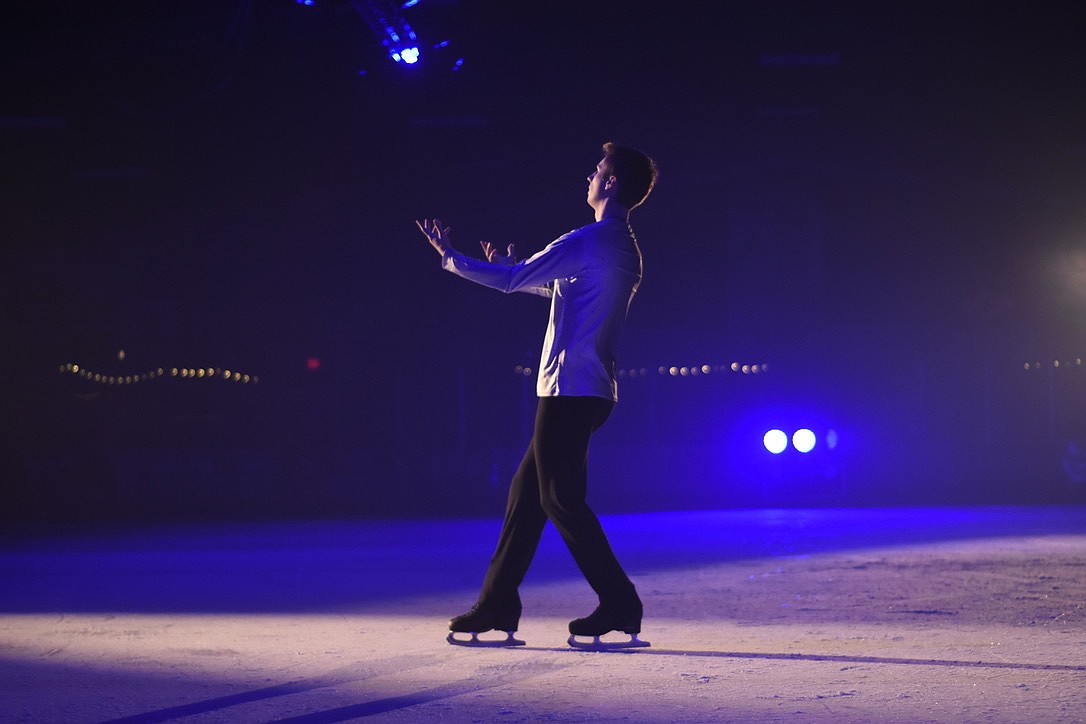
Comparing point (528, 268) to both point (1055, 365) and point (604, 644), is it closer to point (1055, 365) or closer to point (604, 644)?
point (604, 644)

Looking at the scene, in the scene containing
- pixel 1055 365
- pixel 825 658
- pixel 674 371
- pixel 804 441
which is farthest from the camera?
pixel 1055 365

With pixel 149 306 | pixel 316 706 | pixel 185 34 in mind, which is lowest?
pixel 316 706

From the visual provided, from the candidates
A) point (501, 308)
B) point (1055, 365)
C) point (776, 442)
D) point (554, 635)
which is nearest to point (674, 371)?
point (776, 442)

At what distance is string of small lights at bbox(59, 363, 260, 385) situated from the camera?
42.8 feet

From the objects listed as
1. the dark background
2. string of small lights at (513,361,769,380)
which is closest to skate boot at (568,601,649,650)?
the dark background

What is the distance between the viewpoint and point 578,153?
11.7 m

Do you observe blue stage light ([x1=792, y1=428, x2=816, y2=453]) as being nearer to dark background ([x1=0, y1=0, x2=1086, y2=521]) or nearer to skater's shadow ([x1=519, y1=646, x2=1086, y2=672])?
dark background ([x1=0, y1=0, x2=1086, y2=521])

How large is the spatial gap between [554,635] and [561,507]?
25.2 inches

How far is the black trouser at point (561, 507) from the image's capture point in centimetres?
326

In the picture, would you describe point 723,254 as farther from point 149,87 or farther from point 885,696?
point 885,696

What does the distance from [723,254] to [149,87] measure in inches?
234

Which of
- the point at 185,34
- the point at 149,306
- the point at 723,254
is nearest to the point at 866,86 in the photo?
the point at 723,254

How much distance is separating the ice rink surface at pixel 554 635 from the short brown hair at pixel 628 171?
1308 mm

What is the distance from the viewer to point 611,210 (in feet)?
11.2
